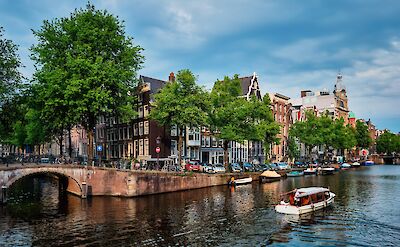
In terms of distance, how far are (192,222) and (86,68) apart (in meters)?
26.3

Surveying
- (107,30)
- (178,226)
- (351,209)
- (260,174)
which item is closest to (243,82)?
(260,174)

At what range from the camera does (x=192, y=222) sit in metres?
35.8

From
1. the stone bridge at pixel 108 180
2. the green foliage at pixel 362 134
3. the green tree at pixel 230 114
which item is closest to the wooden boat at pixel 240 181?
the green tree at pixel 230 114

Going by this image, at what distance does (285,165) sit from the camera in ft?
304

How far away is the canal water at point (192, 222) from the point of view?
2957 centimetres

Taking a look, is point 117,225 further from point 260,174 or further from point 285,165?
point 285,165

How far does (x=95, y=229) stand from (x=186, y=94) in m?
35.1

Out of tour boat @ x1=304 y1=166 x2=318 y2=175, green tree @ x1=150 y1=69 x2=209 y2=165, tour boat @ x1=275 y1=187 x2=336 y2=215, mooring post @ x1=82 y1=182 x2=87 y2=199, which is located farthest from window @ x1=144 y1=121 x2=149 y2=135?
tour boat @ x1=304 y1=166 x2=318 y2=175

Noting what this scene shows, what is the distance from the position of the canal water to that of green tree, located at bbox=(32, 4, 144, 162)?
38.4 feet

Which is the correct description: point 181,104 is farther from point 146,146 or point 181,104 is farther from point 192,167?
point 146,146

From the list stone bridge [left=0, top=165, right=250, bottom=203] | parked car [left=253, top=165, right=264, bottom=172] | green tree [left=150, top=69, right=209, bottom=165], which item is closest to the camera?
stone bridge [left=0, top=165, right=250, bottom=203]

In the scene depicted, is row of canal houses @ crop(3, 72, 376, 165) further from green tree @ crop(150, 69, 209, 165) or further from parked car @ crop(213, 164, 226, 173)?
parked car @ crop(213, 164, 226, 173)

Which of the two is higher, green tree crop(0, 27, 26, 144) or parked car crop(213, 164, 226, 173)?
green tree crop(0, 27, 26, 144)

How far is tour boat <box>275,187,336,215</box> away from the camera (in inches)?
1555
